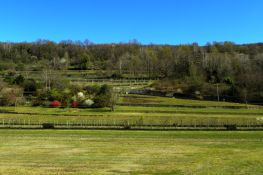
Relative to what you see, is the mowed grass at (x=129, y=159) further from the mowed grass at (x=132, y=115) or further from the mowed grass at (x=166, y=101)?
the mowed grass at (x=166, y=101)

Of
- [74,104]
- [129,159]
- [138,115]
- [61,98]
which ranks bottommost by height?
[138,115]

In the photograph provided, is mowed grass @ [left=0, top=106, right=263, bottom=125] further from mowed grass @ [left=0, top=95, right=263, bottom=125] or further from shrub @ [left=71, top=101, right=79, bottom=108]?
shrub @ [left=71, top=101, right=79, bottom=108]

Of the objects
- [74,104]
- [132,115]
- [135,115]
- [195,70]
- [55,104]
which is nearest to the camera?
[132,115]

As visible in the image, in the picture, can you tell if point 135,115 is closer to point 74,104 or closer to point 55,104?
point 74,104

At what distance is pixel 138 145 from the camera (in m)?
29.9

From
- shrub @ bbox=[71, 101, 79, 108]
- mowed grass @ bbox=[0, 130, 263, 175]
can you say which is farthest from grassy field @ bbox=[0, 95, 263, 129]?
mowed grass @ bbox=[0, 130, 263, 175]

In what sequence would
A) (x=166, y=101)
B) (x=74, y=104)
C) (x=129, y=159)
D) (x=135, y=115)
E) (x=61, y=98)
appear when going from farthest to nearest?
1. (x=166, y=101)
2. (x=61, y=98)
3. (x=74, y=104)
4. (x=135, y=115)
5. (x=129, y=159)

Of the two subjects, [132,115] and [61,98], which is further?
[61,98]

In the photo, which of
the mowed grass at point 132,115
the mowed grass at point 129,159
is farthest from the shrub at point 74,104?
the mowed grass at point 129,159

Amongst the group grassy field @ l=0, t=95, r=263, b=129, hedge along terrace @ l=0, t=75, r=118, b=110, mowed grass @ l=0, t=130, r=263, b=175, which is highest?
hedge along terrace @ l=0, t=75, r=118, b=110

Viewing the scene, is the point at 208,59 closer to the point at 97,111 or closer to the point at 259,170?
the point at 97,111


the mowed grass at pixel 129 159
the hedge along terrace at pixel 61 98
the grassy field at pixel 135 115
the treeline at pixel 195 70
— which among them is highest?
the treeline at pixel 195 70

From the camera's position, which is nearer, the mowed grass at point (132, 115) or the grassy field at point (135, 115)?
the grassy field at point (135, 115)

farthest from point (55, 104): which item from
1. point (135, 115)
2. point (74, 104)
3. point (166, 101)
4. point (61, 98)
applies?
point (166, 101)
